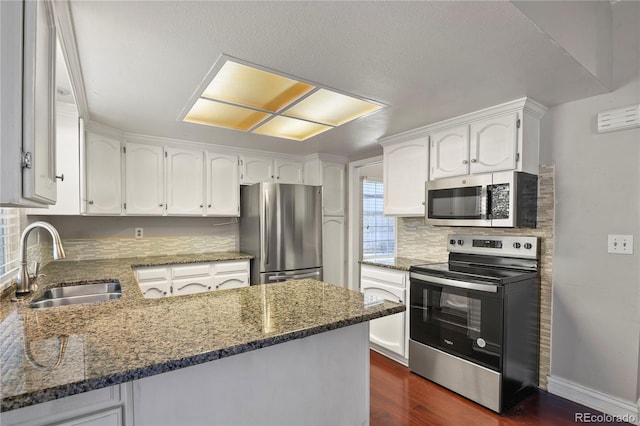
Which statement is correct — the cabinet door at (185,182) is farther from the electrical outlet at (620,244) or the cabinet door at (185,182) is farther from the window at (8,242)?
the electrical outlet at (620,244)

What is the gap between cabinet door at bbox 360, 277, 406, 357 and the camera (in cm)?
282

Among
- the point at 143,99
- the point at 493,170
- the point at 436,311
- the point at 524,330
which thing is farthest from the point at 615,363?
the point at 143,99

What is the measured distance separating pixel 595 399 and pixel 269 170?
357 centimetres

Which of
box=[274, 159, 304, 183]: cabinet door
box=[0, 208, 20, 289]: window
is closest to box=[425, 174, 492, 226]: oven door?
box=[274, 159, 304, 183]: cabinet door

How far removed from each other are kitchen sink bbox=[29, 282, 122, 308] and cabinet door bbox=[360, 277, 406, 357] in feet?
6.69

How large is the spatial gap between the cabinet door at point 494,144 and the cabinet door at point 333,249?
2014 millimetres

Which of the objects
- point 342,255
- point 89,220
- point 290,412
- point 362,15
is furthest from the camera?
point 342,255

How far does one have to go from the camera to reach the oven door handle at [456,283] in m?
2.15

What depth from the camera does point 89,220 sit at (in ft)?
10.6

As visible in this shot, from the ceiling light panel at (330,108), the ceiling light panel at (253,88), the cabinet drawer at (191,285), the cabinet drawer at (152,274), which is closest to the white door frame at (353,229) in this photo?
the ceiling light panel at (330,108)

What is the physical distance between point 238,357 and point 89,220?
9.87 feet

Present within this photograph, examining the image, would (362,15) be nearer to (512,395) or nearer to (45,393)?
(45,393)

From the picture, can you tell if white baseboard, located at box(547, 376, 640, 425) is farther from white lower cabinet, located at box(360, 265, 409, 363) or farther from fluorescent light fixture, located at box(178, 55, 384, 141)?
fluorescent light fixture, located at box(178, 55, 384, 141)

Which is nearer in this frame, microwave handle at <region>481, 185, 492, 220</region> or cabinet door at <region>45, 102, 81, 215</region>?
cabinet door at <region>45, 102, 81, 215</region>
